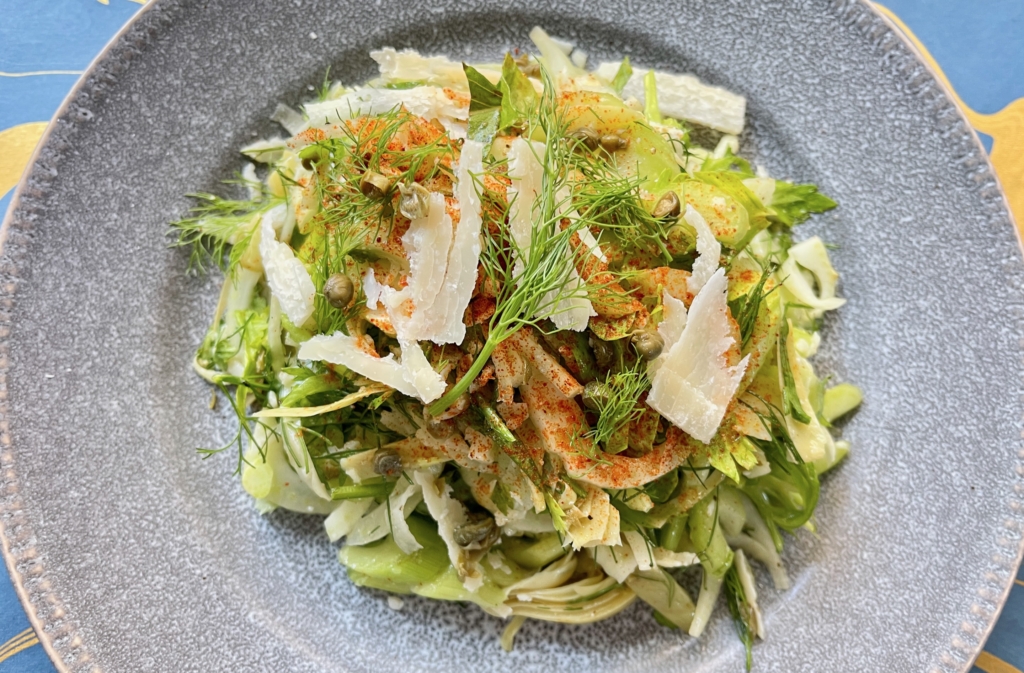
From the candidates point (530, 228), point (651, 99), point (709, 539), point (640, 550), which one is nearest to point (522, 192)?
point (530, 228)

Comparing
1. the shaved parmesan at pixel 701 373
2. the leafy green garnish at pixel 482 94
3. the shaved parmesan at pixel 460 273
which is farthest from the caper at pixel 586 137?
the shaved parmesan at pixel 701 373

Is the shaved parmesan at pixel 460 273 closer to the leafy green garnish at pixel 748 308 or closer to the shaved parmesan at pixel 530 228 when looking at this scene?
the shaved parmesan at pixel 530 228

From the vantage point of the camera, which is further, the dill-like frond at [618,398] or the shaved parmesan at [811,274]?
the shaved parmesan at [811,274]

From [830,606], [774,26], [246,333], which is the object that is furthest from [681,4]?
[830,606]

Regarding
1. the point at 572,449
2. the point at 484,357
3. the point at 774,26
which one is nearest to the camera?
the point at 484,357

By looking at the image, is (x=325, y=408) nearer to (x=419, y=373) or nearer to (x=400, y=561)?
(x=419, y=373)

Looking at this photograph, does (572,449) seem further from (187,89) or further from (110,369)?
(187,89)

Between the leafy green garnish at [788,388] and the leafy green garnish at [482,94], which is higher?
the leafy green garnish at [482,94]
